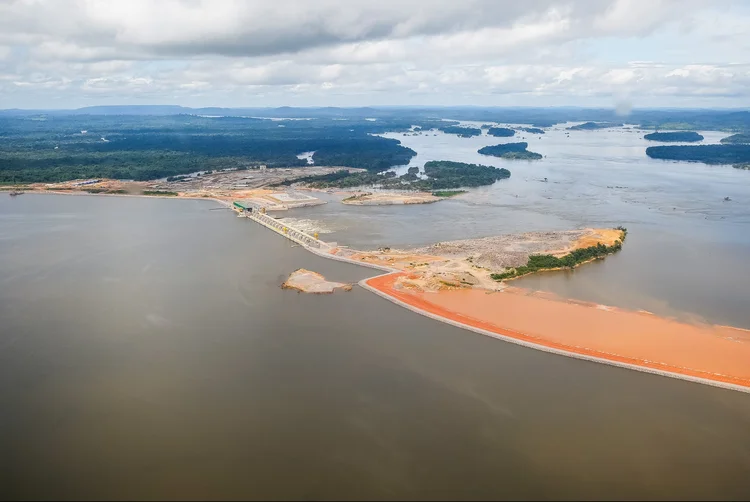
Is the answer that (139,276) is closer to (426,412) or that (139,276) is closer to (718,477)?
(426,412)

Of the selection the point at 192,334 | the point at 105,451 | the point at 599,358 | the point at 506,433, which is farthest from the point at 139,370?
the point at 599,358

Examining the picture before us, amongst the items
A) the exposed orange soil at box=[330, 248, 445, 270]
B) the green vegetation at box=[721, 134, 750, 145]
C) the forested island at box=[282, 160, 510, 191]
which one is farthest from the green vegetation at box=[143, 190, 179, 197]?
the green vegetation at box=[721, 134, 750, 145]

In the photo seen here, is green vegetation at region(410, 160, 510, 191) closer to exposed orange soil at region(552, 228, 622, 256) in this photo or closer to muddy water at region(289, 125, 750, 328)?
muddy water at region(289, 125, 750, 328)

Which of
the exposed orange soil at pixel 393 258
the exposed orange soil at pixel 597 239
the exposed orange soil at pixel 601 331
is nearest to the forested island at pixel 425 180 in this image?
the exposed orange soil at pixel 597 239

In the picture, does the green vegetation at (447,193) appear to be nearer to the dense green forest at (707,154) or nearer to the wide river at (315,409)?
the wide river at (315,409)

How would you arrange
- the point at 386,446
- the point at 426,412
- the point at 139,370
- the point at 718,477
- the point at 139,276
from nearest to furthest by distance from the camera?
the point at 718,477
the point at 386,446
the point at 426,412
the point at 139,370
the point at 139,276
